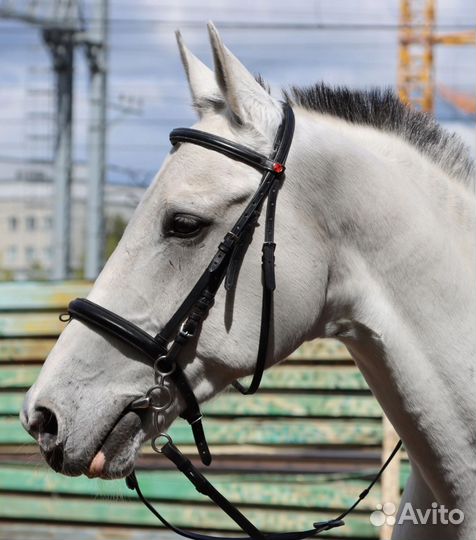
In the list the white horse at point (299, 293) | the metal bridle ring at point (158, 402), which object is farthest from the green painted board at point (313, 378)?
the metal bridle ring at point (158, 402)

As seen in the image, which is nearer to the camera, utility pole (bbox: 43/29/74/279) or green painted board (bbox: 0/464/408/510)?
green painted board (bbox: 0/464/408/510)

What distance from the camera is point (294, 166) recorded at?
2473mm

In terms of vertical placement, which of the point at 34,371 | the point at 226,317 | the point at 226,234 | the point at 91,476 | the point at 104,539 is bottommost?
the point at 104,539

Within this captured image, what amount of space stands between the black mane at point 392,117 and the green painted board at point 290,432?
10.00 feet

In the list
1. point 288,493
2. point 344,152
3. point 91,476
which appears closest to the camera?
point 91,476

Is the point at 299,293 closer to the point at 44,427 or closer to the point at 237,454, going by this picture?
the point at 44,427

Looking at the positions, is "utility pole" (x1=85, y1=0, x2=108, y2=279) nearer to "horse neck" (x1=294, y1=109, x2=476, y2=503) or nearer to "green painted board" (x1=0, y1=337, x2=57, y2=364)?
"green painted board" (x1=0, y1=337, x2=57, y2=364)

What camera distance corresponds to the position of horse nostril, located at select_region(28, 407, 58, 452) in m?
2.29

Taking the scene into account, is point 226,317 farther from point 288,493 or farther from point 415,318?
point 288,493

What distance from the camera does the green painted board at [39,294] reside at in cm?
575

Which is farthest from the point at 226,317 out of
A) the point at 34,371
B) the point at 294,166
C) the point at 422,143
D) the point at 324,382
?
the point at 34,371

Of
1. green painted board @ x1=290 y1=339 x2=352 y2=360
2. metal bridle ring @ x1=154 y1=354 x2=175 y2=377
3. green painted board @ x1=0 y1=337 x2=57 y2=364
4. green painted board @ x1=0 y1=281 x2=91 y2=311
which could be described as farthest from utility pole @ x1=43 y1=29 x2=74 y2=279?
metal bridle ring @ x1=154 y1=354 x2=175 y2=377

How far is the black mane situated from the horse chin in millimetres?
1122

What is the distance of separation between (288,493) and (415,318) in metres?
3.31
